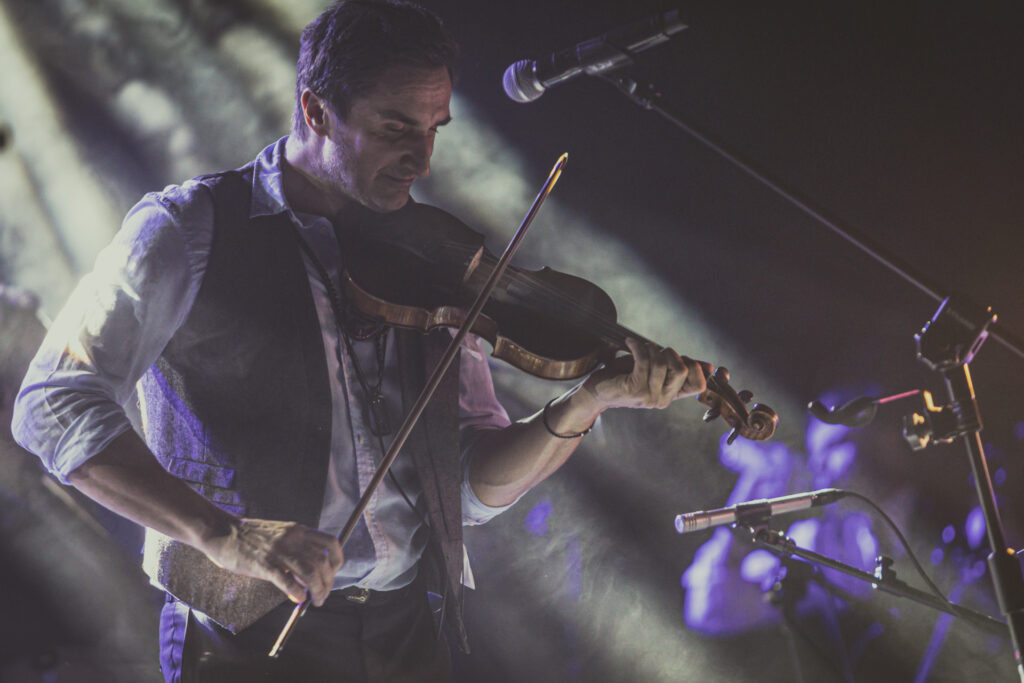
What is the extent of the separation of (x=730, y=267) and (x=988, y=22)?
107 centimetres

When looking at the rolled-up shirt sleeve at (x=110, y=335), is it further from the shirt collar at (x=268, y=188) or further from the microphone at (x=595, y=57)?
the microphone at (x=595, y=57)

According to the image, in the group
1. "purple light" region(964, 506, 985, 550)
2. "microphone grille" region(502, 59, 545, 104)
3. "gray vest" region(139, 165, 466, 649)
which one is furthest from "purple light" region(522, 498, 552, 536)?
"microphone grille" region(502, 59, 545, 104)

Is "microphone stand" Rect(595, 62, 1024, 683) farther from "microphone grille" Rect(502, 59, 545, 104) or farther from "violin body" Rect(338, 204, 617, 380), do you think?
"violin body" Rect(338, 204, 617, 380)

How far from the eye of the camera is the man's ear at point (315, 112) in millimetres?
1667

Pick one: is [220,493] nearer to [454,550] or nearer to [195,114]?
[454,550]

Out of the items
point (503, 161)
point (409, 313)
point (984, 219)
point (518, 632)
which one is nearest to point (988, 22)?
point (984, 219)

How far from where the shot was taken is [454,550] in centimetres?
153

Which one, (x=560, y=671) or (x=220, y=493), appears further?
(x=560, y=671)

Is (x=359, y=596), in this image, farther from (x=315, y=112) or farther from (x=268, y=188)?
(x=315, y=112)

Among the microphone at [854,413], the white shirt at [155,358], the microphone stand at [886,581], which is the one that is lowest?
the white shirt at [155,358]

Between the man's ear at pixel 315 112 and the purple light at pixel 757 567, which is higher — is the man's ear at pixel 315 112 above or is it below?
below

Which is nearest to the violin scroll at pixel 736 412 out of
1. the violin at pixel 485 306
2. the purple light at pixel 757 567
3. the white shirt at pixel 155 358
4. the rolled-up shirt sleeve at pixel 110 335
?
the violin at pixel 485 306

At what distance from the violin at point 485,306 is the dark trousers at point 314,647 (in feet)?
1.57

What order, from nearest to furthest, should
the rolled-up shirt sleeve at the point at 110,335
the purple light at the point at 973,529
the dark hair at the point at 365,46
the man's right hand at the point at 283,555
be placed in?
the man's right hand at the point at 283,555 → the rolled-up shirt sleeve at the point at 110,335 → the dark hair at the point at 365,46 → the purple light at the point at 973,529
